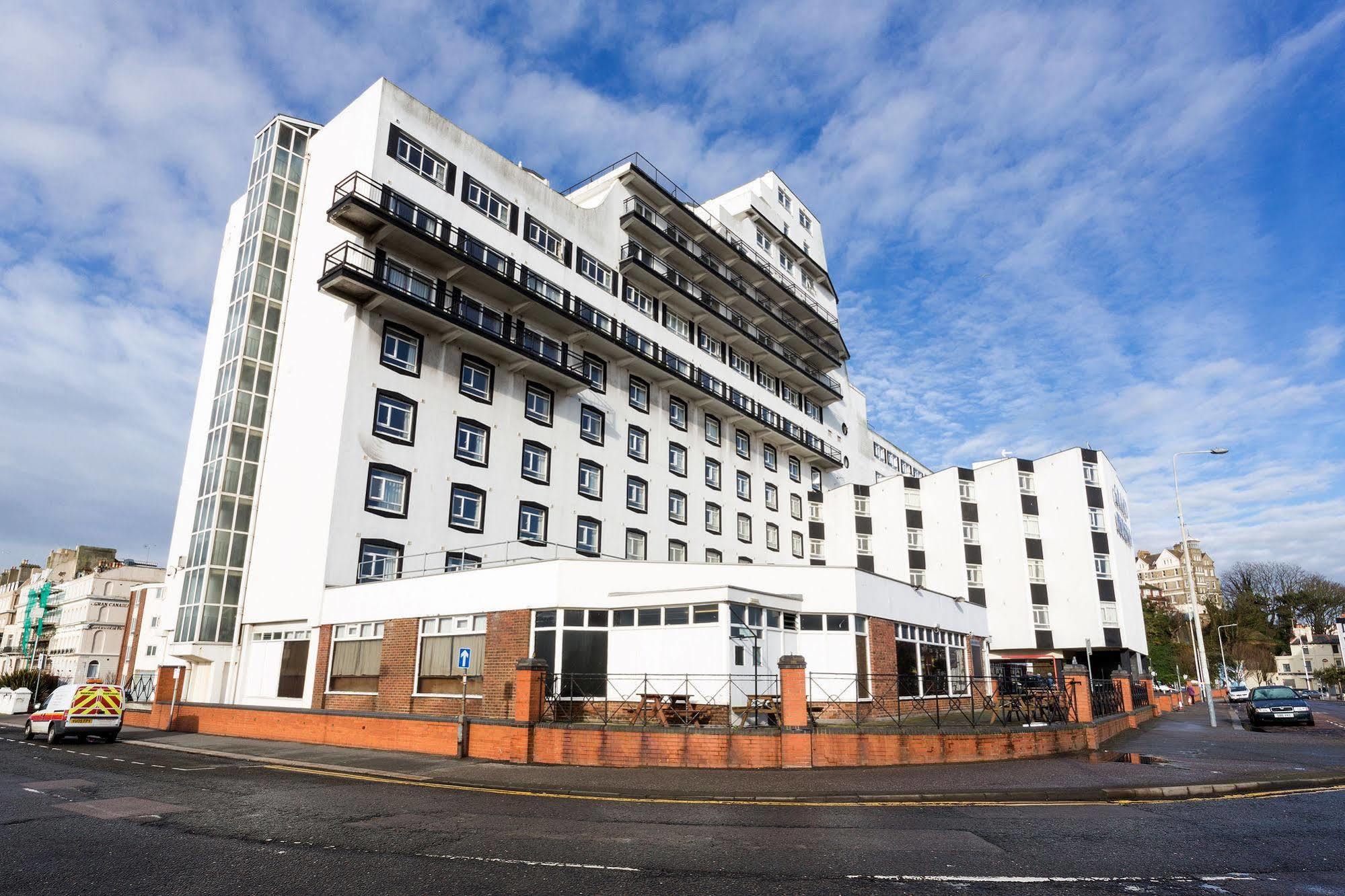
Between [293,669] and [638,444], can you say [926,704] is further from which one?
[293,669]

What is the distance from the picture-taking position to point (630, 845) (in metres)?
9.63

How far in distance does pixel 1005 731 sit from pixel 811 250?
47.1 meters

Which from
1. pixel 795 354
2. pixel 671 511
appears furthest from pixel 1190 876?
pixel 795 354

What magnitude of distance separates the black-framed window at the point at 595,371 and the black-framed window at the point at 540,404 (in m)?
2.44

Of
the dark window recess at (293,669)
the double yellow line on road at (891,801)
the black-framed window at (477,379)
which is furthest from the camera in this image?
the black-framed window at (477,379)

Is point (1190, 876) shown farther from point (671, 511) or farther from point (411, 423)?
point (671, 511)

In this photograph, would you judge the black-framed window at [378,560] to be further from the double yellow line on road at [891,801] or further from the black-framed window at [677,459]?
the black-framed window at [677,459]

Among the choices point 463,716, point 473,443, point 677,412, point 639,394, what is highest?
point 639,394

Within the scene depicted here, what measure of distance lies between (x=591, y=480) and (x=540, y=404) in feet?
14.2

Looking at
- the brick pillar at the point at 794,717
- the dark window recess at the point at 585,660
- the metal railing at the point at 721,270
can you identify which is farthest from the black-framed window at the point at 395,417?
the brick pillar at the point at 794,717

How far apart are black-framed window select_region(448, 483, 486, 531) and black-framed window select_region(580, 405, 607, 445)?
267 inches

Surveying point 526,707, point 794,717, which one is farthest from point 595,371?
point 794,717

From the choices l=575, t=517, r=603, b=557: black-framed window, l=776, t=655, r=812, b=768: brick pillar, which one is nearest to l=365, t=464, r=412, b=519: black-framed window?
l=575, t=517, r=603, b=557: black-framed window

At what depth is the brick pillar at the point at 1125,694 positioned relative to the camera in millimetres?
30328
